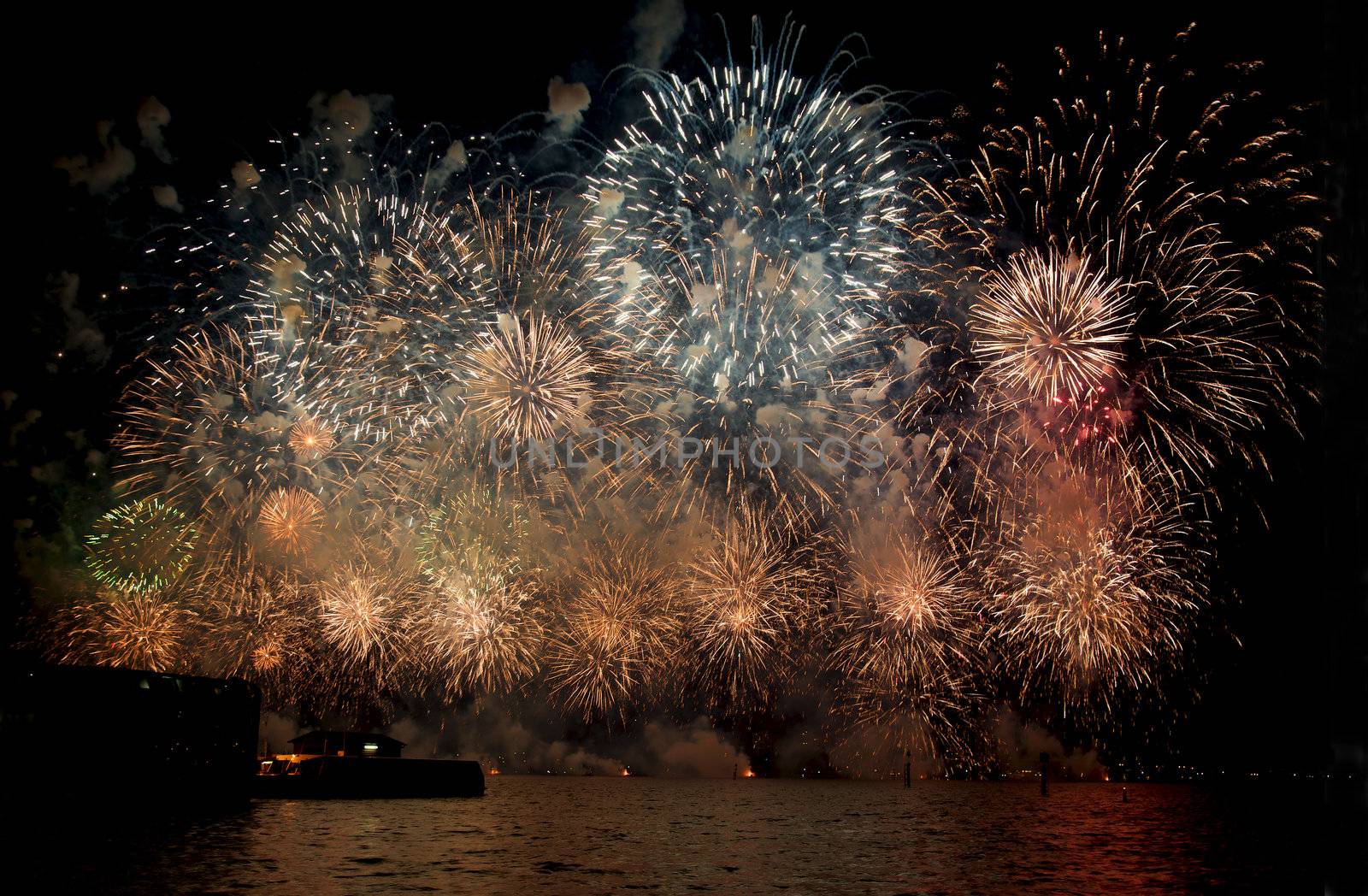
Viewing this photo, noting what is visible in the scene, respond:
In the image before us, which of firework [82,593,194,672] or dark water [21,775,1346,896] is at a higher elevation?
firework [82,593,194,672]

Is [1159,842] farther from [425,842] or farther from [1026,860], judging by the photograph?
[425,842]

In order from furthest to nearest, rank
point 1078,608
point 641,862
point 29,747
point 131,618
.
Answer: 1. point 131,618
2. point 1078,608
3. point 29,747
4. point 641,862

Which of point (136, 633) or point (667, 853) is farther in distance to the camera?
point (136, 633)

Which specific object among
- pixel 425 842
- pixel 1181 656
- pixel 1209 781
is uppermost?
pixel 1181 656

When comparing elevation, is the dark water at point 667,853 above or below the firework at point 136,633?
below

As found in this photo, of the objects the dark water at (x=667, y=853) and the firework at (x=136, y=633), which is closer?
the dark water at (x=667, y=853)

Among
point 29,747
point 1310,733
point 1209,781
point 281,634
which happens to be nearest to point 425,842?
point 29,747

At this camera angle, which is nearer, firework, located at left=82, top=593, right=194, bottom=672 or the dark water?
the dark water

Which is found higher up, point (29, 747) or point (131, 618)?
point (131, 618)
